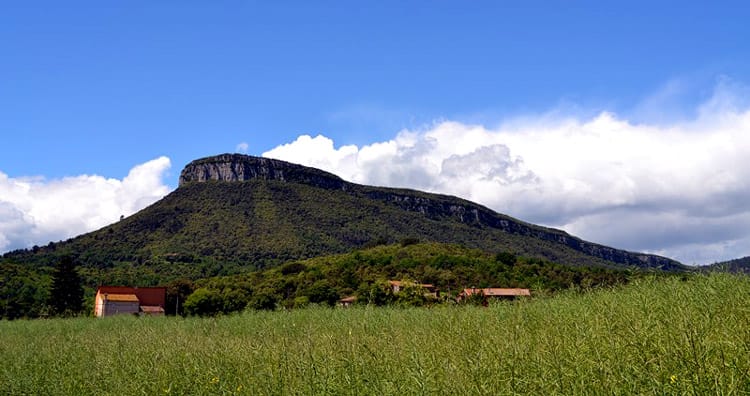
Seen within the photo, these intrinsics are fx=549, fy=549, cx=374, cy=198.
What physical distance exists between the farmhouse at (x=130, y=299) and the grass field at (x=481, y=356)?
52.3m

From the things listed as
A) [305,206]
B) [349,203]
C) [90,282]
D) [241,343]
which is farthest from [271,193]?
[241,343]

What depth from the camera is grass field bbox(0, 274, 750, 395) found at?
4.50 meters

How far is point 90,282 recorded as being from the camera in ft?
271

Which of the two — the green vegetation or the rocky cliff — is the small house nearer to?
the green vegetation

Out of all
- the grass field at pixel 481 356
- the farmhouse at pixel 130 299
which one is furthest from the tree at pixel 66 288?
the grass field at pixel 481 356

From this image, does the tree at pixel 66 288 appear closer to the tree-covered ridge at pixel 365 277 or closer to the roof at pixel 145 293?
the roof at pixel 145 293

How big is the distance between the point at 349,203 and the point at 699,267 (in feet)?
456

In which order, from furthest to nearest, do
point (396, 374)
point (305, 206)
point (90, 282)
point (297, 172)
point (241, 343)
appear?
point (297, 172) → point (305, 206) → point (90, 282) → point (241, 343) → point (396, 374)

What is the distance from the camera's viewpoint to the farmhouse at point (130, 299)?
59.9 m

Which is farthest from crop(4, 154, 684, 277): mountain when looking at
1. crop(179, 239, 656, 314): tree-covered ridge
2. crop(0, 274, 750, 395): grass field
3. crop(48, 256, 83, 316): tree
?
crop(0, 274, 750, 395): grass field

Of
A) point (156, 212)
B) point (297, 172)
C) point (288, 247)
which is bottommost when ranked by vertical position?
point (288, 247)

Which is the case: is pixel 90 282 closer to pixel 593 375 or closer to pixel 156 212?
pixel 156 212

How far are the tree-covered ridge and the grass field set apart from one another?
99.3 feet

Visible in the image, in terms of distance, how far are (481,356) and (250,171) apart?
15477 cm
